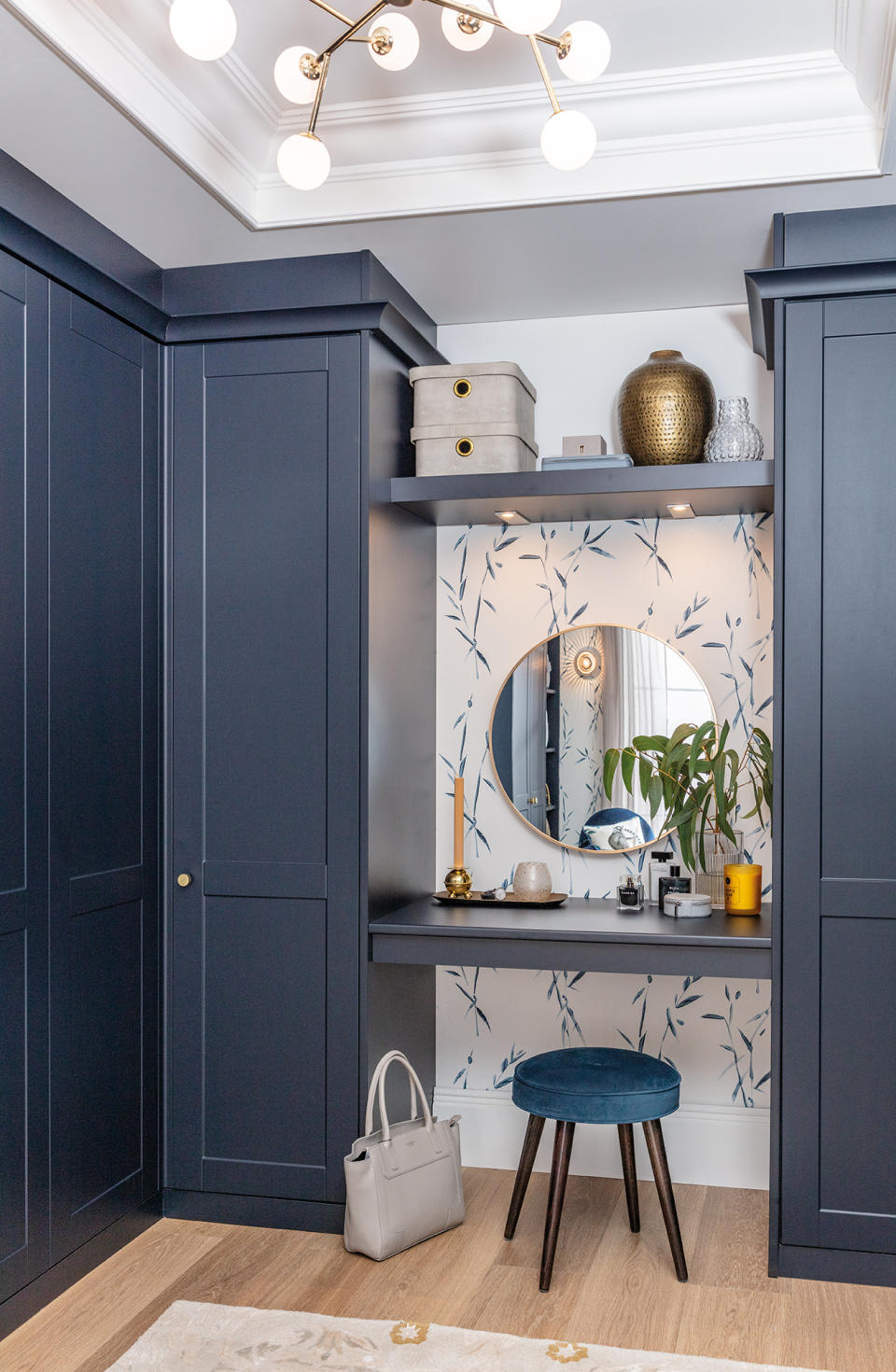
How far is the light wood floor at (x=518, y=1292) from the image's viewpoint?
245 cm

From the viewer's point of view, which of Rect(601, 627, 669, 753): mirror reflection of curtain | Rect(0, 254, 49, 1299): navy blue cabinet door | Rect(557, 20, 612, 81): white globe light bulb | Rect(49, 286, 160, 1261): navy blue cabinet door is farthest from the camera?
Rect(601, 627, 669, 753): mirror reflection of curtain

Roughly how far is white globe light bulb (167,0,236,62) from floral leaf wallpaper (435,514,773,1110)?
1940mm

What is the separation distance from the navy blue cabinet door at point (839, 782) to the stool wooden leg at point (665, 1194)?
26 cm

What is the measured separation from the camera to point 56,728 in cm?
265

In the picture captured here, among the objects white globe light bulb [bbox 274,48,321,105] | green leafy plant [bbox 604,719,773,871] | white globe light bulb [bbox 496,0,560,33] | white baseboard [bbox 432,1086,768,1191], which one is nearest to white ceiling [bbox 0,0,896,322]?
white globe light bulb [bbox 274,48,321,105]

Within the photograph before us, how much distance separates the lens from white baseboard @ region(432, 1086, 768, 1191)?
3.31 m

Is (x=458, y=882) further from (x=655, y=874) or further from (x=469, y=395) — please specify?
(x=469, y=395)

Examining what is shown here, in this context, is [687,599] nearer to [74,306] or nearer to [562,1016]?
[562,1016]

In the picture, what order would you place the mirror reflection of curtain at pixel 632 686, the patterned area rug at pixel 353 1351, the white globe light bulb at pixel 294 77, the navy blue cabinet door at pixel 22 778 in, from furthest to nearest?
the mirror reflection of curtain at pixel 632 686 < the navy blue cabinet door at pixel 22 778 < the patterned area rug at pixel 353 1351 < the white globe light bulb at pixel 294 77

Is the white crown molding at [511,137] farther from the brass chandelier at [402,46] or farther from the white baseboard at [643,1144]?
the white baseboard at [643,1144]

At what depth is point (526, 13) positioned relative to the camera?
168 centimetres

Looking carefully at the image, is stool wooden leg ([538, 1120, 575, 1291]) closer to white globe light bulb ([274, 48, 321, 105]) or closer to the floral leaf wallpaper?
the floral leaf wallpaper

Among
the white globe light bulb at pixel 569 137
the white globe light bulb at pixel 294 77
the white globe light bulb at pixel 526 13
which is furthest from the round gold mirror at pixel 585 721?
the white globe light bulb at pixel 526 13

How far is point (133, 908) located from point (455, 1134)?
1000 millimetres
